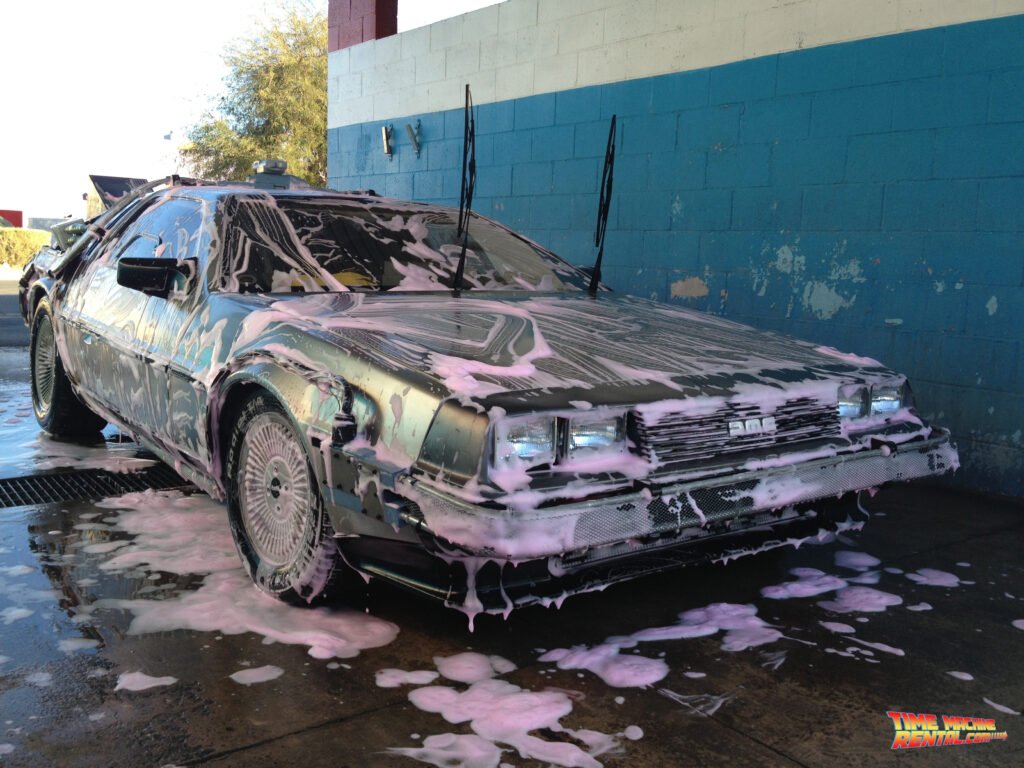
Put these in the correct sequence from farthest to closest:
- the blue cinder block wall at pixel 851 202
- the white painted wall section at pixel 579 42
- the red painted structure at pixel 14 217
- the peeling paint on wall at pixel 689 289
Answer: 1. the red painted structure at pixel 14 217
2. the peeling paint on wall at pixel 689 289
3. the white painted wall section at pixel 579 42
4. the blue cinder block wall at pixel 851 202

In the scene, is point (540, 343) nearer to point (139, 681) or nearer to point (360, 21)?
point (139, 681)

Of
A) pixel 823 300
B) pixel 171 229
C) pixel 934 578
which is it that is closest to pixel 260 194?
pixel 171 229

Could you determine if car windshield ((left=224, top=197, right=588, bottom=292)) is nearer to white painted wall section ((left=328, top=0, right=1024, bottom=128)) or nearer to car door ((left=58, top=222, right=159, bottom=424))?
car door ((left=58, top=222, right=159, bottom=424))

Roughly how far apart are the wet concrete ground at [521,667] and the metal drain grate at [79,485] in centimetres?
41

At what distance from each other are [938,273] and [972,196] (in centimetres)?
43

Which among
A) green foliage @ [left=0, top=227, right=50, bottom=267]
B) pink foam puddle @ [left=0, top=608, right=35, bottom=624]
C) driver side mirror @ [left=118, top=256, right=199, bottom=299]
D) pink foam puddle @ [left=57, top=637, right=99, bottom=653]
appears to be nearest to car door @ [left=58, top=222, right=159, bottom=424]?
driver side mirror @ [left=118, top=256, right=199, bottom=299]

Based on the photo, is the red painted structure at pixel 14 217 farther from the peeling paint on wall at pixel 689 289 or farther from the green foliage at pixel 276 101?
the peeling paint on wall at pixel 689 289

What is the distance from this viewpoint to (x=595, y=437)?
2.62m

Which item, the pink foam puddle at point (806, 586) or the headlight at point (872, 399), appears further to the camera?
the pink foam puddle at point (806, 586)

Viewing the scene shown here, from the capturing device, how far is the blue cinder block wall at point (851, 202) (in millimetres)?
4898

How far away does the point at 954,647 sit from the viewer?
2965 millimetres

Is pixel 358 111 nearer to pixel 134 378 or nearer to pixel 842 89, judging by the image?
pixel 842 89

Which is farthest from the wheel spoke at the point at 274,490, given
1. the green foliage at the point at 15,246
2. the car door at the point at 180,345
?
the green foliage at the point at 15,246

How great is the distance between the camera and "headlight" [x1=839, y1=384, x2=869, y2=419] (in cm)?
324
